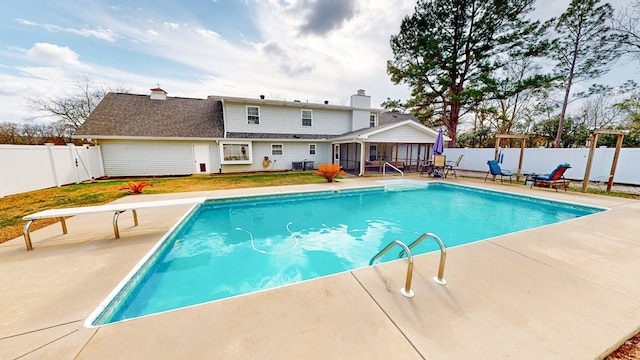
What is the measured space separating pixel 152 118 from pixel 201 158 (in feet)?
13.5

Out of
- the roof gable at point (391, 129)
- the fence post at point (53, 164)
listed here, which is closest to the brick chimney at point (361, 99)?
the roof gable at point (391, 129)

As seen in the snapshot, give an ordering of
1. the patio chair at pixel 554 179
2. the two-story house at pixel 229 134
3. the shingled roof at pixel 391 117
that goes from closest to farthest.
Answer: the patio chair at pixel 554 179 < the two-story house at pixel 229 134 < the shingled roof at pixel 391 117

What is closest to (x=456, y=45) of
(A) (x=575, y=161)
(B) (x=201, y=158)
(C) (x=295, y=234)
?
(A) (x=575, y=161)

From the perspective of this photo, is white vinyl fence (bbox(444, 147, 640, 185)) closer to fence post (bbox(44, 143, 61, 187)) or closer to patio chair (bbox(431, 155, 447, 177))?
patio chair (bbox(431, 155, 447, 177))

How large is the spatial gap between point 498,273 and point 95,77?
3272cm

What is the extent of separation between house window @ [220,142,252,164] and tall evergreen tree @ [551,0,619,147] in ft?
74.6

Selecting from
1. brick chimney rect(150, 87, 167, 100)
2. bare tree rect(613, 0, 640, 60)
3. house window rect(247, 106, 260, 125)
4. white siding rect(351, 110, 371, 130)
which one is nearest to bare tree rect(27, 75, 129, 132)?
brick chimney rect(150, 87, 167, 100)

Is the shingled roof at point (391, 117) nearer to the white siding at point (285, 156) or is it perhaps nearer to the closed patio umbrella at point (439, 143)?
the white siding at point (285, 156)

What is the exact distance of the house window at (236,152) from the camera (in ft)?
46.1

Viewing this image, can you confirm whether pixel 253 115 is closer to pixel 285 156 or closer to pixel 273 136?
pixel 273 136

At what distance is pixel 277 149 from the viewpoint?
15.3m

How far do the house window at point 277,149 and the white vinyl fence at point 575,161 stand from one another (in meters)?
14.0

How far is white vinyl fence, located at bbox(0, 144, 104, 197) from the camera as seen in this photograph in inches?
299

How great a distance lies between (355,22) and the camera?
37.6 feet
